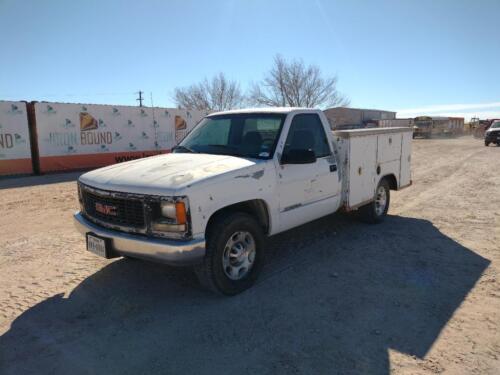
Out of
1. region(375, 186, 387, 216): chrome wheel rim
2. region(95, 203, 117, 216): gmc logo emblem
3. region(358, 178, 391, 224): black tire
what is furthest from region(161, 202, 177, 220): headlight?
region(375, 186, 387, 216): chrome wheel rim

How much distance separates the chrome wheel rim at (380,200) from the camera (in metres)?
6.69

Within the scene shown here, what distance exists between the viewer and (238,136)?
484 cm

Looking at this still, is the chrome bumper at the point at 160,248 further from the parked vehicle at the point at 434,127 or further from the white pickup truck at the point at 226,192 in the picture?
the parked vehicle at the point at 434,127

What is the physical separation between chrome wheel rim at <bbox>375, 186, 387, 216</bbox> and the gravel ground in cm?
64

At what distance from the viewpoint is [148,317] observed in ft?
12.0

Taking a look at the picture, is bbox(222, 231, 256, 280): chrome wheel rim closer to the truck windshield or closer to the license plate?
the truck windshield

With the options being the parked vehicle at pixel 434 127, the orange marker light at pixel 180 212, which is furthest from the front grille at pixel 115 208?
the parked vehicle at pixel 434 127

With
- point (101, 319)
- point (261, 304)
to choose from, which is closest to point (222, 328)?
point (261, 304)

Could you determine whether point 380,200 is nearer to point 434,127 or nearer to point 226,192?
point 226,192

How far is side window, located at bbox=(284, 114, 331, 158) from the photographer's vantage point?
4.77 meters

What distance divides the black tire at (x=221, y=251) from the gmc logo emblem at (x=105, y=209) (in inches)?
38.1

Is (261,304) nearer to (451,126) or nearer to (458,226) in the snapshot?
(458,226)

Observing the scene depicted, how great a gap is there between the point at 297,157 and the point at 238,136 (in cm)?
88

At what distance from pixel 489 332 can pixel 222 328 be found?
7.44 ft
